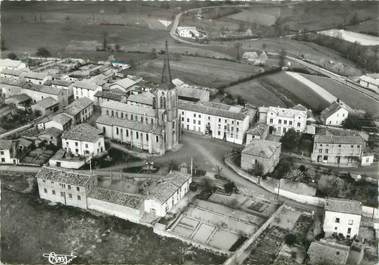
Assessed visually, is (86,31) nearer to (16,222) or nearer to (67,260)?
(16,222)

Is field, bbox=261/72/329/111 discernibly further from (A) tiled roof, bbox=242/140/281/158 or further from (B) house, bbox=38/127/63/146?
(B) house, bbox=38/127/63/146

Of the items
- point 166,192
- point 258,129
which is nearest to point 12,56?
point 258,129

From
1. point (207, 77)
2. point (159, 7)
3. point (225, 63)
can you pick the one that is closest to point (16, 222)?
point (207, 77)

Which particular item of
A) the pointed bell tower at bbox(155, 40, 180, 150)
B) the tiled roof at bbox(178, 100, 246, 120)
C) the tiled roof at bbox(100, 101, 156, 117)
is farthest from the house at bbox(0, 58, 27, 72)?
the pointed bell tower at bbox(155, 40, 180, 150)

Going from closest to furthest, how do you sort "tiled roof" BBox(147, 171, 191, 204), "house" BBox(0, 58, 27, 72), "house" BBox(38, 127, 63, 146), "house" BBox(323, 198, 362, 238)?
"house" BBox(323, 198, 362, 238) < "tiled roof" BBox(147, 171, 191, 204) < "house" BBox(38, 127, 63, 146) < "house" BBox(0, 58, 27, 72)

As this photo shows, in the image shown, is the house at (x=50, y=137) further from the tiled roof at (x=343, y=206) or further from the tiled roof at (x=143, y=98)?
the tiled roof at (x=343, y=206)

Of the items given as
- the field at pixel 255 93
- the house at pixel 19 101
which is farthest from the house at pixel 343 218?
the house at pixel 19 101
